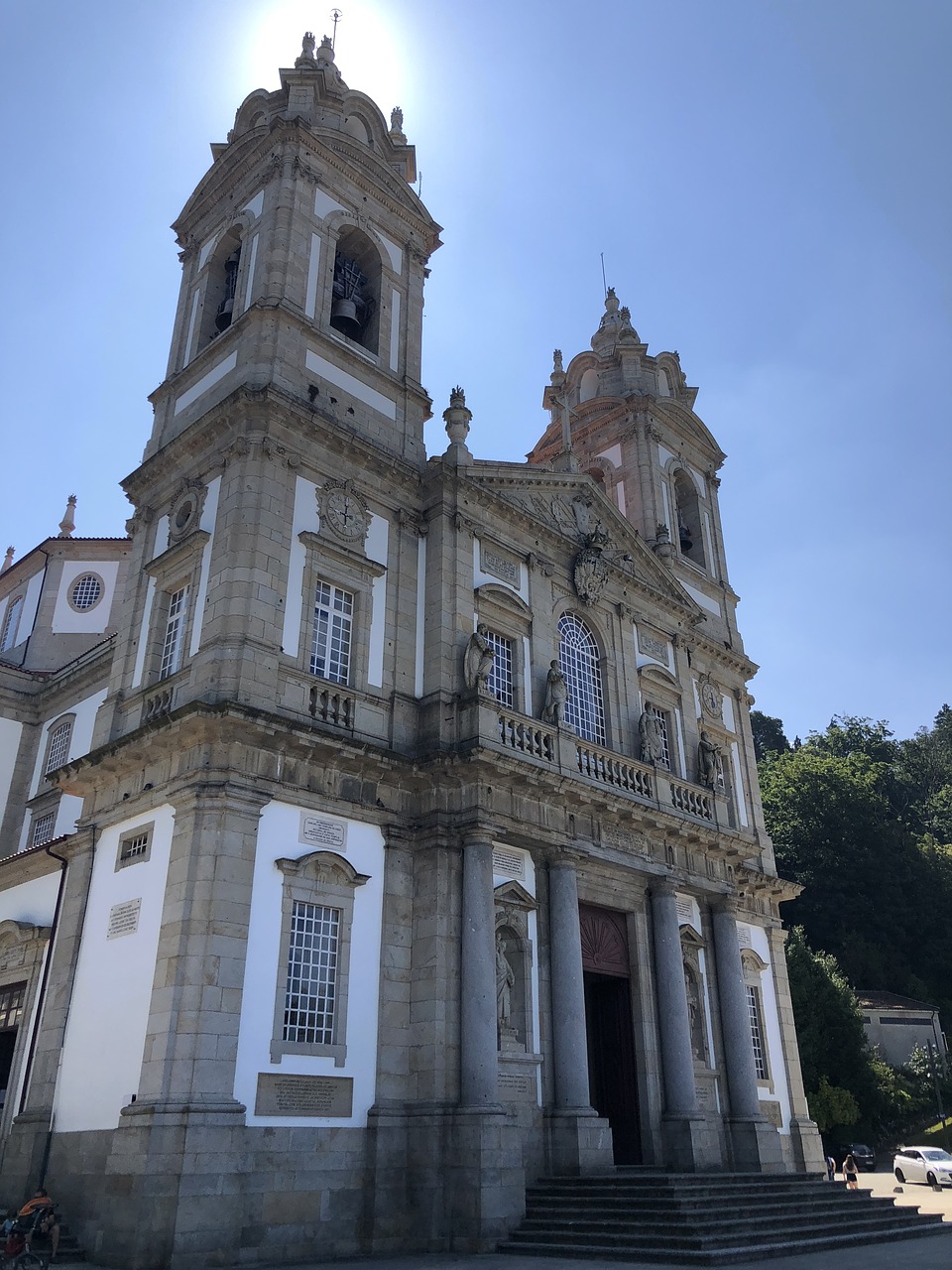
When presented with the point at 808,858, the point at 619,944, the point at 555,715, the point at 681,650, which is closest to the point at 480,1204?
the point at 619,944

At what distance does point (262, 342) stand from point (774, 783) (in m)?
43.5

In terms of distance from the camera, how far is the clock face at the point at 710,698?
25.9 metres

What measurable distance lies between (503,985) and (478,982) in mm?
1263

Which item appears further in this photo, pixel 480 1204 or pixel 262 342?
pixel 262 342

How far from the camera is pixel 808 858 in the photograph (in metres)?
53.3

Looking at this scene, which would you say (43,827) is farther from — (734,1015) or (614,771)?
(734,1015)

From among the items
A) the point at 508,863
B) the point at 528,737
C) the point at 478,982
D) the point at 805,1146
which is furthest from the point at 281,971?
the point at 805,1146

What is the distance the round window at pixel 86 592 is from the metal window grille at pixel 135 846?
1522 centimetres

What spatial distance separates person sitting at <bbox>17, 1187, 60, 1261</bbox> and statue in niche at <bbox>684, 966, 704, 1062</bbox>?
1177 cm

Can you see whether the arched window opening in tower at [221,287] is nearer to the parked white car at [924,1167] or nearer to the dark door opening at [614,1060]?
the dark door opening at [614,1060]

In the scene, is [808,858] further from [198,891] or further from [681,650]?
[198,891]

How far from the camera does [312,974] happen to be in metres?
15.5

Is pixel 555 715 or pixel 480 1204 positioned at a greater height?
pixel 555 715

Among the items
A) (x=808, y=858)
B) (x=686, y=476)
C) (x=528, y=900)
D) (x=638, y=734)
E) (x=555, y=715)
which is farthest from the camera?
(x=808, y=858)
